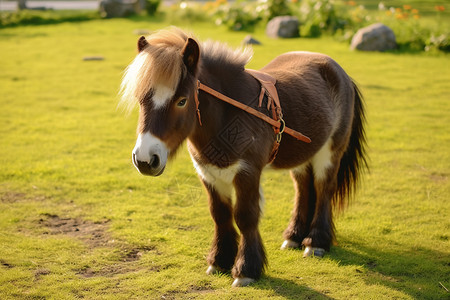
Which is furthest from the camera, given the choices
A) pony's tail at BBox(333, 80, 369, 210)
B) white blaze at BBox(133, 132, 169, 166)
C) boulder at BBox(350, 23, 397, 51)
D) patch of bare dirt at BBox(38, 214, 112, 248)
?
boulder at BBox(350, 23, 397, 51)

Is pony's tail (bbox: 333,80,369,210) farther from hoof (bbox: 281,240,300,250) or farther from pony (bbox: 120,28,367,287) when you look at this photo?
hoof (bbox: 281,240,300,250)

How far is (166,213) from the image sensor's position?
5664mm

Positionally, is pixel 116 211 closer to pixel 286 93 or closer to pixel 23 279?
pixel 23 279

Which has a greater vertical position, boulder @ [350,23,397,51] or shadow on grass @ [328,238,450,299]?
boulder @ [350,23,397,51]

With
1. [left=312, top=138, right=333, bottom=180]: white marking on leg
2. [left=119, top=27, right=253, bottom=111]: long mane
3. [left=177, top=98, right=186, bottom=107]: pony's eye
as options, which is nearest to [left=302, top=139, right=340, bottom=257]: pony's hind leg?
[left=312, top=138, right=333, bottom=180]: white marking on leg

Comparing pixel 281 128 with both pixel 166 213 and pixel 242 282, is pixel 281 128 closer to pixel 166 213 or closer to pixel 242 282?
pixel 242 282

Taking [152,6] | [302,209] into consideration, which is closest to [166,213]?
[302,209]

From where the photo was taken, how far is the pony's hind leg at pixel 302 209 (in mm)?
4938

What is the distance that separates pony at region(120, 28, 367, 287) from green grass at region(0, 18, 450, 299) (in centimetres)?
36

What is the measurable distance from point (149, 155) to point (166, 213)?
96.3 inches

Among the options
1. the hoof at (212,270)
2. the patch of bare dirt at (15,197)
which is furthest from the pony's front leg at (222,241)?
the patch of bare dirt at (15,197)

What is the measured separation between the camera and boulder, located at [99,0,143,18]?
2006cm

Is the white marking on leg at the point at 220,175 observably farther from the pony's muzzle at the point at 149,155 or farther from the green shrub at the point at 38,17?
the green shrub at the point at 38,17

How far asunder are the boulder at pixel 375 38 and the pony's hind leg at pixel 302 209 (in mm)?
9332
